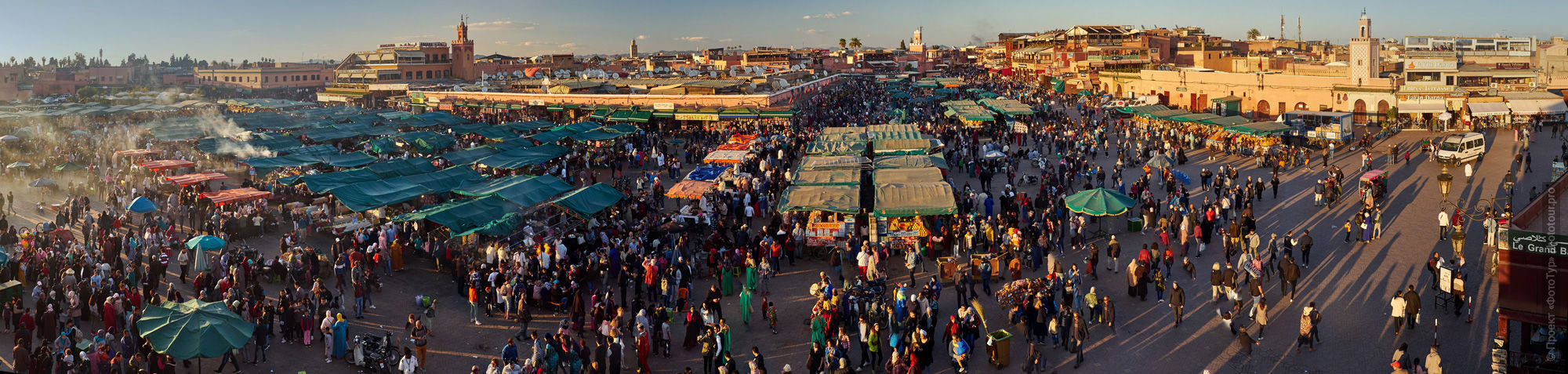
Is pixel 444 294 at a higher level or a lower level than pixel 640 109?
lower

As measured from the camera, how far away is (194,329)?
427 inches

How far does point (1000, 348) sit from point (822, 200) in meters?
7.16

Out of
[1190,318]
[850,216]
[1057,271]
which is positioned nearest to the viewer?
[1190,318]

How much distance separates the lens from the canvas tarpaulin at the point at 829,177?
20.4 meters

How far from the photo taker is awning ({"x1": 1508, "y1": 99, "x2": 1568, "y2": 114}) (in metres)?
34.2

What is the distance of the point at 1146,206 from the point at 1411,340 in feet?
25.7

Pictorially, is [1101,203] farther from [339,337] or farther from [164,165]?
[164,165]

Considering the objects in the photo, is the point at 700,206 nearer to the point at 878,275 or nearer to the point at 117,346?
the point at 878,275

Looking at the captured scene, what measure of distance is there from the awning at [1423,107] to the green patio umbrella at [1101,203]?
25517 mm

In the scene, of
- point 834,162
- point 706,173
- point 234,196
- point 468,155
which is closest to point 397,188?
point 234,196

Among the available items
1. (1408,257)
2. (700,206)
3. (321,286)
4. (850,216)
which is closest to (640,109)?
(700,206)

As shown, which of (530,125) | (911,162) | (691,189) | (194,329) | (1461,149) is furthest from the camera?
(530,125)

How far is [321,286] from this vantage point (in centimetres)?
1363

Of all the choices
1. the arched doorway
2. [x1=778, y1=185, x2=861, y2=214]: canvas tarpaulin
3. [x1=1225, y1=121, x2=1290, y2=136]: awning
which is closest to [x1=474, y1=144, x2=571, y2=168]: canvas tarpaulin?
[x1=778, y1=185, x2=861, y2=214]: canvas tarpaulin
